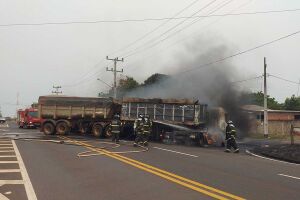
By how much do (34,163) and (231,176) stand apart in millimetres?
6072

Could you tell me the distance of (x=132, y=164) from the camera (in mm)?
14344

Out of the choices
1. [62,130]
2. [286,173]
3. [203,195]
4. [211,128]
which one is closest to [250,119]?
[211,128]

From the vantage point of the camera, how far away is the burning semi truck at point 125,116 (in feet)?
90.8

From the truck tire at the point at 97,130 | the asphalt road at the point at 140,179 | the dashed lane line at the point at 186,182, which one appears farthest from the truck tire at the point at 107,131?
the dashed lane line at the point at 186,182

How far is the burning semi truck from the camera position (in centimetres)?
2767

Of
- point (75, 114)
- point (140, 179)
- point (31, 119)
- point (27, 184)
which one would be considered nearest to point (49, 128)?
point (75, 114)

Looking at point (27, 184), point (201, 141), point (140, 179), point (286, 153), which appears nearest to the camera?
point (27, 184)

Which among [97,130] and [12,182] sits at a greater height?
[97,130]

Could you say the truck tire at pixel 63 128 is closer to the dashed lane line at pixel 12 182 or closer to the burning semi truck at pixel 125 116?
the burning semi truck at pixel 125 116

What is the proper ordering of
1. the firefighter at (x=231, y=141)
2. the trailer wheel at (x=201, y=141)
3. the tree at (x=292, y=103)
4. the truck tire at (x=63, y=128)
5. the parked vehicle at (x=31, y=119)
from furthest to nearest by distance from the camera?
the tree at (x=292, y=103), the parked vehicle at (x=31, y=119), the truck tire at (x=63, y=128), the trailer wheel at (x=201, y=141), the firefighter at (x=231, y=141)

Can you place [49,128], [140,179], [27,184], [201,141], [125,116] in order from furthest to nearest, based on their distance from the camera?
[49,128] < [125,116] < [201,141] < [140,179] < [27,184]

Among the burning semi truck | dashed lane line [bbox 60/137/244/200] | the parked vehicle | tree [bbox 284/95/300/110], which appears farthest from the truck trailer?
tree [bbox 284/95/300/110]

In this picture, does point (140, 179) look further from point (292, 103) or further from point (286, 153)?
point (292, 103)

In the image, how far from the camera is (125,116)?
29.5 metres
